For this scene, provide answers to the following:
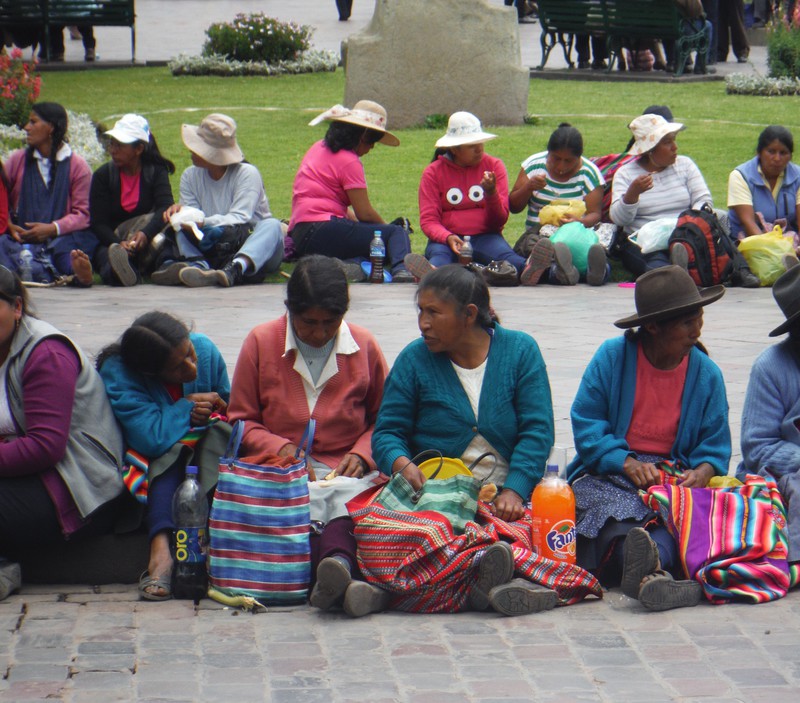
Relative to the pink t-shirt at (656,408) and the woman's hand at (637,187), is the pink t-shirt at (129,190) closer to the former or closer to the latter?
the woman's hand at (637,187)

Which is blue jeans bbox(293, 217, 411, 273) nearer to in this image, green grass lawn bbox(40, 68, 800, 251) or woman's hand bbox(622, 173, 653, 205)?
green grass lawn bbox(40, 68, 800, 251)

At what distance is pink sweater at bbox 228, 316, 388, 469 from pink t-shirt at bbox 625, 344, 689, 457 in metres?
0.93

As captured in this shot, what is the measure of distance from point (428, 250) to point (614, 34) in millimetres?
11845

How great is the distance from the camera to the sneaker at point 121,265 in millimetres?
9492

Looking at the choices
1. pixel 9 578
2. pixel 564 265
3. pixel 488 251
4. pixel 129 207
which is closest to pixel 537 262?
pixel 564 265

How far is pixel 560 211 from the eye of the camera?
985 centimetres

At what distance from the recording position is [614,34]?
20516mm

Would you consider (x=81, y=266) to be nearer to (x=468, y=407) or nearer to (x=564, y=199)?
(x=564, y=199)

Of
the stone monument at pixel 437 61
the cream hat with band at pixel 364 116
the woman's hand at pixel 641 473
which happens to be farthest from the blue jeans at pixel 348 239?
the stone monument at pixel 437 61

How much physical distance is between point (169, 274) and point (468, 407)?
5.11m

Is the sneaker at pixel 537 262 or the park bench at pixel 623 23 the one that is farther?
the park bench at pixel 623 23

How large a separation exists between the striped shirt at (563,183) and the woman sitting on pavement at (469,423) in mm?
5050

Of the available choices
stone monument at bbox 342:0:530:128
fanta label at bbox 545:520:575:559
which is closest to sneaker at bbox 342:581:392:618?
fanta label at bbox 545:520:575:559

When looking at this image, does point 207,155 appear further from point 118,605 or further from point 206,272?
point 118,605
